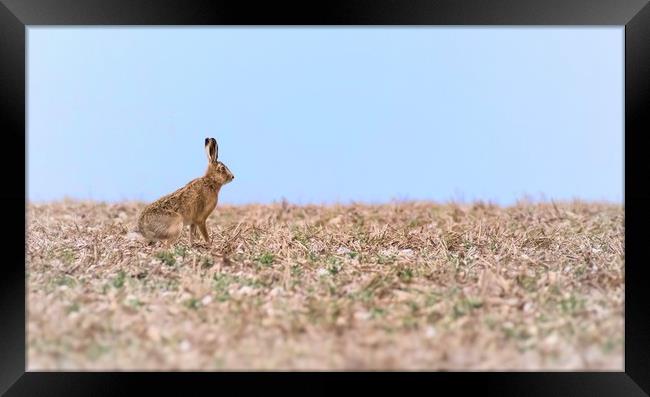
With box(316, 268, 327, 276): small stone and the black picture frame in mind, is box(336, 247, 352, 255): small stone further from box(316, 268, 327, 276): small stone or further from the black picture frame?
the black picture frame

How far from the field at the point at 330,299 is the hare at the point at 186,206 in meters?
0.24

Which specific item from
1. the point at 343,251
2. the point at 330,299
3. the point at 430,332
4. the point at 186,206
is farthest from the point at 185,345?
the point at 343,251

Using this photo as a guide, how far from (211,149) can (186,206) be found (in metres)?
0.78

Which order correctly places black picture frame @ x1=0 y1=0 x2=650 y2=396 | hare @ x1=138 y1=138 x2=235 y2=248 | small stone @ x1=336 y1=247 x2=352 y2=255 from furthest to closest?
1. small stone @ x1=336 y1=247 x2=352 y2=255
2. hare @ x1=138 y1=138 x2=235 y2=248
3. black picture frame @ x1=0 y1=0 x2=650 y2=396

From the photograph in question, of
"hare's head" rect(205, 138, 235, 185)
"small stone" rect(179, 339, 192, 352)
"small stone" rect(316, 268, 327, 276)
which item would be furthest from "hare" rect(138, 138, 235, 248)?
"small stone" rect(179, 339, 192, 352)

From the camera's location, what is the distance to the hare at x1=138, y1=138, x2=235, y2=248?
24.7ft

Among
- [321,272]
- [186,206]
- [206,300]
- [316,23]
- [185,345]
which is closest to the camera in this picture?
[185,345]

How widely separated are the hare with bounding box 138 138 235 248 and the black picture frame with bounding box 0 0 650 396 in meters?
1.58

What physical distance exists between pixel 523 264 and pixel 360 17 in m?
3.37

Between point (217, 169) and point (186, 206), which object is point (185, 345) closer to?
point (186, 206)

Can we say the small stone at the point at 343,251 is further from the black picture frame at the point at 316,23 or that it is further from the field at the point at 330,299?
the black picture frame at the point at 316,23

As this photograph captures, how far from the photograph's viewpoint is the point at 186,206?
768 cm

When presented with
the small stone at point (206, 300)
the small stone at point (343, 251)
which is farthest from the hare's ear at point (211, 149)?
the small stone at point (206, 300)

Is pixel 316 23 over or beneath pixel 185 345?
over
